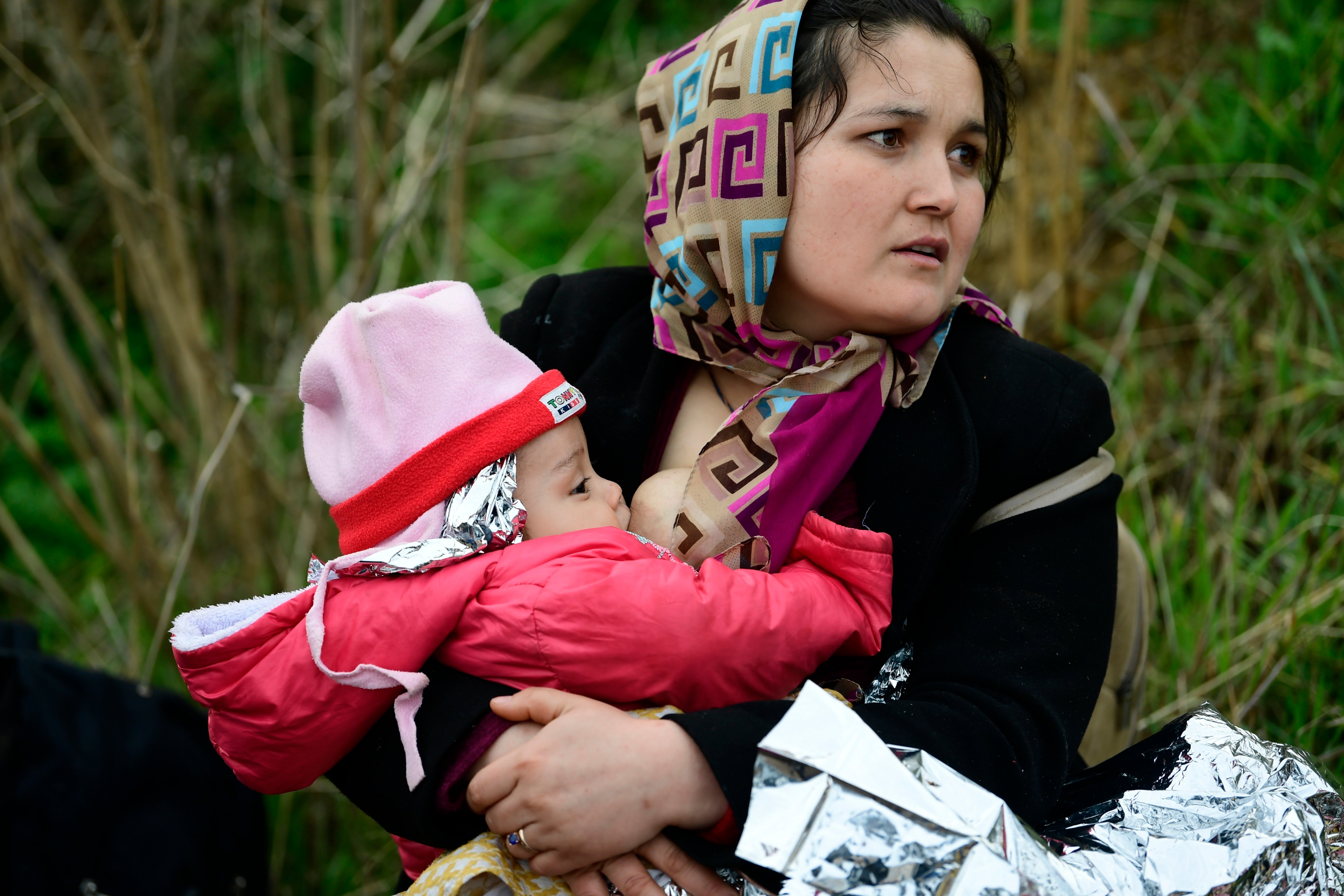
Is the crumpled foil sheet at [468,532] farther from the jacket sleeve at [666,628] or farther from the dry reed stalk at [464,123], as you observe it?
the dry reed stalk at [464,123]

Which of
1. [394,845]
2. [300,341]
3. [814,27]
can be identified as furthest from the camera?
[300,341]

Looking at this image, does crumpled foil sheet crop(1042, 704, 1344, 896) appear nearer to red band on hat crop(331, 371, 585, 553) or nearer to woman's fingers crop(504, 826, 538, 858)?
woman's fingers crop(504, 826, 538, 858)

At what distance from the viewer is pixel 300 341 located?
2699 mm

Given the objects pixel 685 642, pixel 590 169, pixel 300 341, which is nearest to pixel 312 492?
pixel 300 341

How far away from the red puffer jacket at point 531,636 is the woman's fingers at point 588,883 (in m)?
0.20

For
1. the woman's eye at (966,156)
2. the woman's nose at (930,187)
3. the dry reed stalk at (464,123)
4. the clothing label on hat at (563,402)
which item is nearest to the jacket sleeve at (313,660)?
the clothing label on hat at (563,402)

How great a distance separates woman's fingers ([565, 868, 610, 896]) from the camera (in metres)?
1.17

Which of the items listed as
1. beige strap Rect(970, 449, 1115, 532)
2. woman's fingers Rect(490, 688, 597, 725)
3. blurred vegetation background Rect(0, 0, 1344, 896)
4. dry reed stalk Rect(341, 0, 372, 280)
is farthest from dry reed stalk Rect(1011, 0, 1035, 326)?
woman's fingers Rect(490, 688, 597, 725)

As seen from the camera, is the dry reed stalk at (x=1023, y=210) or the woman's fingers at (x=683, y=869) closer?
the woman's fingers at (x=683, y=869)

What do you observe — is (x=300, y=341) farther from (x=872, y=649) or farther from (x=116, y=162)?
(x=872, y=649)

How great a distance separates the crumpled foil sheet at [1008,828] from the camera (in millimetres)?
1044

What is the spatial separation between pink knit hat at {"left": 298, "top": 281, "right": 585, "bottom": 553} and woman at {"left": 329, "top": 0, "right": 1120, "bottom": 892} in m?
0.22

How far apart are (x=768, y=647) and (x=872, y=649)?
0.54ft

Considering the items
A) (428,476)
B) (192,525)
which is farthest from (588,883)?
(192,525)
